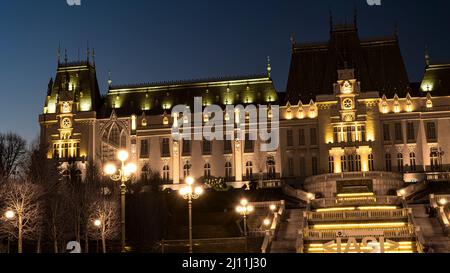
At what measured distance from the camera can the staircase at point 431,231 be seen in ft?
157

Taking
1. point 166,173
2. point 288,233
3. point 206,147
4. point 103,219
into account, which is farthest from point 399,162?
point 103,219

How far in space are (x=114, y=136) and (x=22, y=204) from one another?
4360 centimetres

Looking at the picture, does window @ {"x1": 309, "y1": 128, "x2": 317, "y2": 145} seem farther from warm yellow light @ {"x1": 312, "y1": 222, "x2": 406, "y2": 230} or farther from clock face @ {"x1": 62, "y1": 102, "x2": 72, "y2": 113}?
warm yellow light @ {"x1": 312, "y1": 222, "x2": 406, "y2": 230}

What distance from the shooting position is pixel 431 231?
Result: 5278 centimetres

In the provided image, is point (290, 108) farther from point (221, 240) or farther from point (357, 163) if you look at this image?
point (221, 240)

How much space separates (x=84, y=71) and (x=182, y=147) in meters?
18.2

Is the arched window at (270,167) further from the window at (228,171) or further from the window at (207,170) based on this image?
the window at (207,170)

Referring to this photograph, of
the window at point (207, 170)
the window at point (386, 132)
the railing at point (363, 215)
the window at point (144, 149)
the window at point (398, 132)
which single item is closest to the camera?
the railing at point (363, 215)

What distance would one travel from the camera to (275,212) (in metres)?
60.4

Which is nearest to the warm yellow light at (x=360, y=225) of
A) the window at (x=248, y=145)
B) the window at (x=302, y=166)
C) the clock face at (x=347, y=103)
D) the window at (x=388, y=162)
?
the window at (x=388, y=162)

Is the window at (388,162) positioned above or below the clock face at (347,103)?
below

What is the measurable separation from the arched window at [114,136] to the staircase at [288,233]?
34851 millimetres

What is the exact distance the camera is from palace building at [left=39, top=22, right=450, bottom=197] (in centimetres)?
8312
